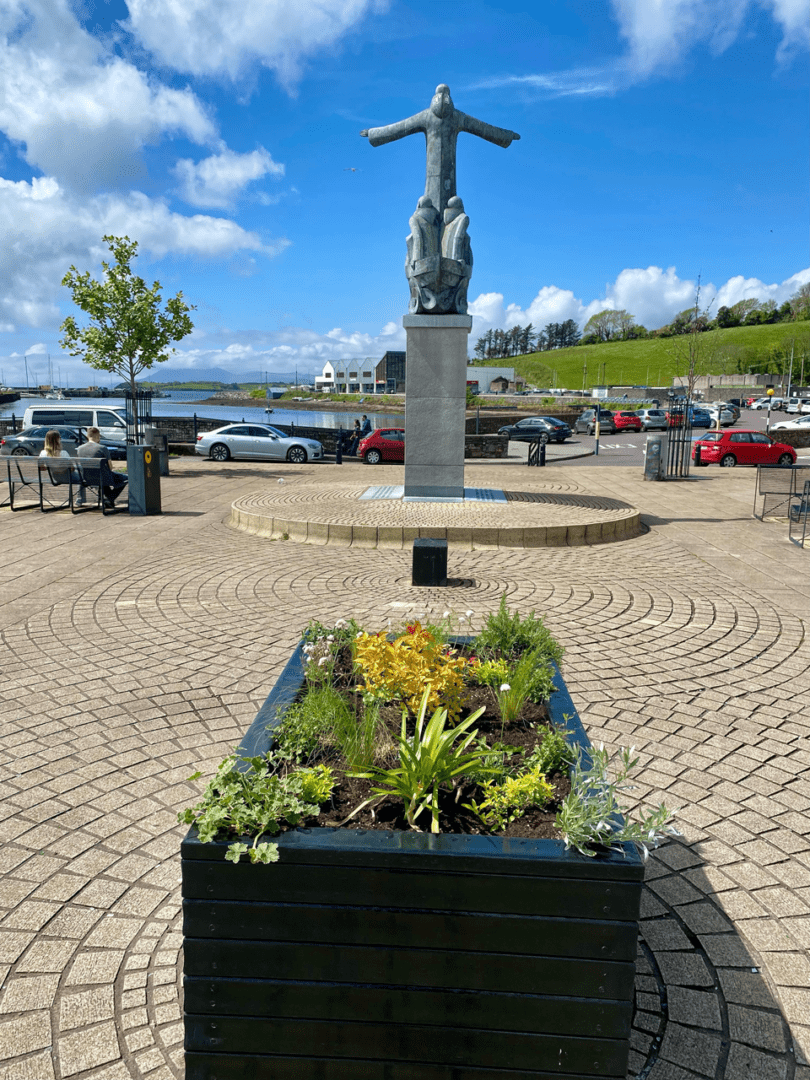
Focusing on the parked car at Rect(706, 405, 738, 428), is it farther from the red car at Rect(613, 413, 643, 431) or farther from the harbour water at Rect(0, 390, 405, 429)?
the harbour water at Rect(0, 390, 405, 429)

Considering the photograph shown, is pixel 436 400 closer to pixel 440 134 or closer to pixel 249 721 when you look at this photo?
pixel 440 134

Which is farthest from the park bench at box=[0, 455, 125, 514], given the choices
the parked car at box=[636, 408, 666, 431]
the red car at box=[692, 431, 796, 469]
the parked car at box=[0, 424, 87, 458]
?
the parked car at box=[636, 408, 666, 431]

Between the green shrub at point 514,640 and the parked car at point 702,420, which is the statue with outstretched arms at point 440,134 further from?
the parked car at point 702,420

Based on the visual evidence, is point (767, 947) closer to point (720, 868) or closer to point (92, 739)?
point (720, 868)

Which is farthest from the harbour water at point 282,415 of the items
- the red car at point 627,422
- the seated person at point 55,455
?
the red car at point 627,422

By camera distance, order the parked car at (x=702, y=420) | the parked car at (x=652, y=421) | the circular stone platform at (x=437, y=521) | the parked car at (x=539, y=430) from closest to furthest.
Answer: the circular stone platform at (x=437, y=521), the parked car at (x=539, y=430), the parked car at (x=652, y=421), the parked car at (x=702, y=420)

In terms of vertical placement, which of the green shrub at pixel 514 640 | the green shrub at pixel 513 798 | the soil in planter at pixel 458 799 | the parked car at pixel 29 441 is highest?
the parked car at pixel 29 441

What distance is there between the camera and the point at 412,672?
299cm

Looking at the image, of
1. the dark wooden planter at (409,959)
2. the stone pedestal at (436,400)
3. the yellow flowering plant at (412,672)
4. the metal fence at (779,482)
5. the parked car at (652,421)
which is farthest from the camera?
the parked car at (652,421)

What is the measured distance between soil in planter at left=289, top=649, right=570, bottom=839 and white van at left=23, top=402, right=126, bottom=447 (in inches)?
882

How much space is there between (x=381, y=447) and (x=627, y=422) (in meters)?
29.1

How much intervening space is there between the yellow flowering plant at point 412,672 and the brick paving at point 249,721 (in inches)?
45.3

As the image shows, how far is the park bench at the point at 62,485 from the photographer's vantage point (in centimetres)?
1295

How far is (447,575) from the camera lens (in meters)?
8.45
